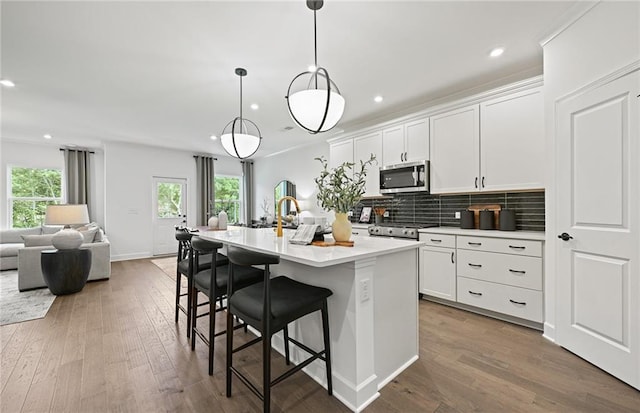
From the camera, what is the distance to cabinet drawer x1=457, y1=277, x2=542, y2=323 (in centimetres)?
258

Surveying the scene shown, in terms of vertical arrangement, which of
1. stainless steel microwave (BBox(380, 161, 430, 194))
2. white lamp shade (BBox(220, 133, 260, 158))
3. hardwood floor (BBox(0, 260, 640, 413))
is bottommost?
hardwood floor (BBox(0, 260, 640, 413))

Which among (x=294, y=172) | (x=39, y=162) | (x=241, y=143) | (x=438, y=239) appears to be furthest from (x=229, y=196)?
(x=438, y=239)

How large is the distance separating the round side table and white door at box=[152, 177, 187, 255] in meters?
3.00

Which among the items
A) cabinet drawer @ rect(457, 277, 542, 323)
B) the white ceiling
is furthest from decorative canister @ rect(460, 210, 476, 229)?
the white ceiling

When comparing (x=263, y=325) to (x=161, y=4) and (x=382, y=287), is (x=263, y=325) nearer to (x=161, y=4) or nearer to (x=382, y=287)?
(x=382, y=287)

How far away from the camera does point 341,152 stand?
15.9ft

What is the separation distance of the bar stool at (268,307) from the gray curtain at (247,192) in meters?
6.81

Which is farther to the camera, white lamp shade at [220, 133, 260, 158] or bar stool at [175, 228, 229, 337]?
white lamp shade at [220, 133, 260, 158]

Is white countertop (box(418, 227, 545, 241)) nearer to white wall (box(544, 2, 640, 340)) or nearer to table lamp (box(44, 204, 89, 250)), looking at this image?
white wall (box(544, 2, 640, 340))

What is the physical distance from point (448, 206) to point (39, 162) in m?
8.69

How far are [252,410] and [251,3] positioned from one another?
2736mm

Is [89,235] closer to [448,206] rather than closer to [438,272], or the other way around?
[438,272]

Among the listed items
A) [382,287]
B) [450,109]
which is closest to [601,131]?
[450,109]

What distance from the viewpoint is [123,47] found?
8.29 ft
